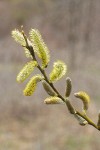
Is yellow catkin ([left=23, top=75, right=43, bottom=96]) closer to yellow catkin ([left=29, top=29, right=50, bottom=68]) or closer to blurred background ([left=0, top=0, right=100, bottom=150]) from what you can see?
yellow catkin ([left=29, top=29, right=50, bottom=68])

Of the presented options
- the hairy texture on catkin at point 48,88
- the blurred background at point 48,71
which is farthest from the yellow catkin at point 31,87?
the blurred background at point 48,71

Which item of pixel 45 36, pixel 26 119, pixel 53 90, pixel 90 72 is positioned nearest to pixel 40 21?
pixel 45 36

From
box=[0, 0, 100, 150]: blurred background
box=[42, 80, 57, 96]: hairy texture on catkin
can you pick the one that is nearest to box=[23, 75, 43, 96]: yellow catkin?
box=[42, 80, 57, 96]: hairy texture on catkin

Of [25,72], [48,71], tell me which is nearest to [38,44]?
[25,72]

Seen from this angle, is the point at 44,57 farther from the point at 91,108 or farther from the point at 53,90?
the point at 91,108

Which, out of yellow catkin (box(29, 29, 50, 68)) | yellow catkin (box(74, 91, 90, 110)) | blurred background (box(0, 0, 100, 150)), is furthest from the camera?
blurred background (box(0, 0, 100, 150))

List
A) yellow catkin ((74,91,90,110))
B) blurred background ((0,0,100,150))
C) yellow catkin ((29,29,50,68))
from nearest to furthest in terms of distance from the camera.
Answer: yellow catkin ((29,29,50,68)) < yellow catkin ((74,91,90,110)) < blurred background ((0,0,100,150))

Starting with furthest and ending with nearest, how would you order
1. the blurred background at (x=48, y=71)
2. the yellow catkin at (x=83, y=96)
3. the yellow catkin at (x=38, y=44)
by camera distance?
the blurred background at (x=48, y=71) < the yellow catkin at (x=83, y=96) < the yellow catkin at (x=38, y=44)

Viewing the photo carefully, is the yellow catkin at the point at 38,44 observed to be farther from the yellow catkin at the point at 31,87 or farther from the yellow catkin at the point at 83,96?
the yellow catkin at the point at 83,96
